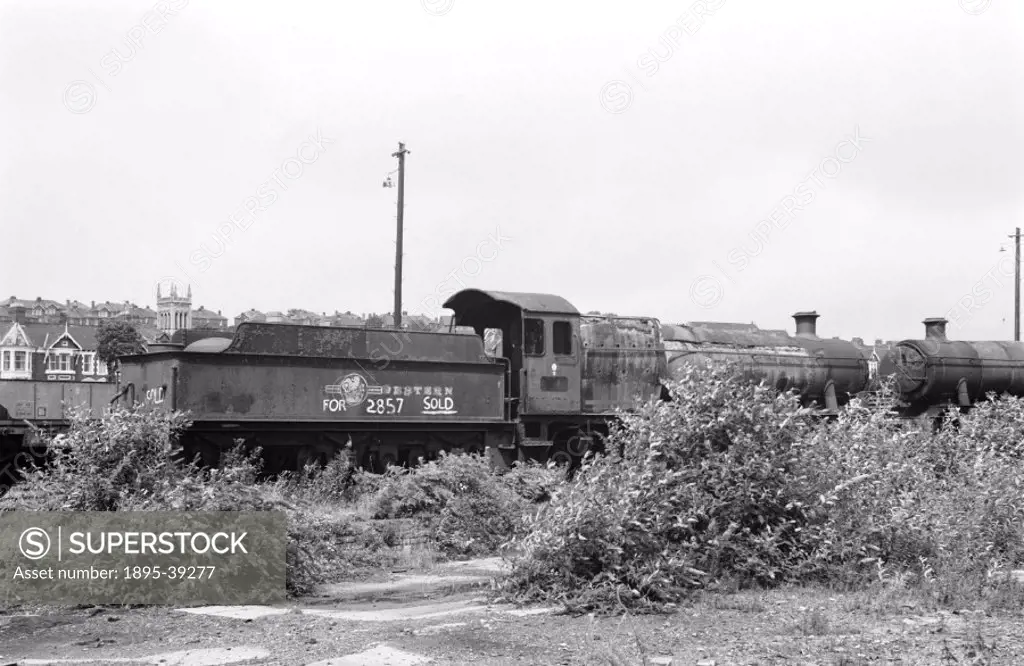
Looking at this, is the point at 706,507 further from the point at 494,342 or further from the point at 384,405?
the point at 494,342

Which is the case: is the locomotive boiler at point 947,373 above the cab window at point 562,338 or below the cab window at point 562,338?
below

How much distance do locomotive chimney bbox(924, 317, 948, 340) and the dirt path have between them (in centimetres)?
1423

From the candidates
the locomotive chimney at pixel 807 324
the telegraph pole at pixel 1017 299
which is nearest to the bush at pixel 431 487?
the locomotive chimney at pixel 807 324

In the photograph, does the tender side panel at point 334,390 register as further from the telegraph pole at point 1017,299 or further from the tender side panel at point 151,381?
the telegraph pole at point 1017,299

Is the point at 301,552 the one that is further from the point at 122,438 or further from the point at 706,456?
the point at 706,456

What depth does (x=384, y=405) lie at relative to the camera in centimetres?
1527

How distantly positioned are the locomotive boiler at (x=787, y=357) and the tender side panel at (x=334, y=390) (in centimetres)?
381

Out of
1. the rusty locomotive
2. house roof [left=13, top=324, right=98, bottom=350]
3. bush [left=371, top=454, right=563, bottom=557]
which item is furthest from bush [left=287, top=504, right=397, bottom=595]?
house roof [left=13, top=324, right=98, bottom=350]

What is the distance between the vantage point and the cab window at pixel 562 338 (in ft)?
54.4

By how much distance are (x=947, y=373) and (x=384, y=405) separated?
11.5m

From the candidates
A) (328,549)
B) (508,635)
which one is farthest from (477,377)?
(508,635)

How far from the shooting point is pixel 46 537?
27.4 ft

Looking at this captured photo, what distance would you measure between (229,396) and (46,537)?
18.8 ft

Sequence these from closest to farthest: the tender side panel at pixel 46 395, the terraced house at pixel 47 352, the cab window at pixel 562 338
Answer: the cab window at pixel 562 338 < the tender side panel at pixel 46 395 < the terraced house at pixel 47 352
